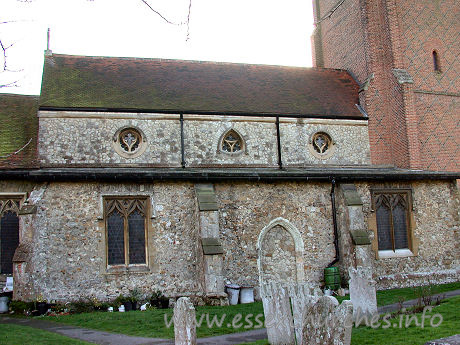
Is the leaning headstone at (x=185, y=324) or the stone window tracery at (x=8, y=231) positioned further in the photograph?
the stone window tracery at (x=8, y=231)

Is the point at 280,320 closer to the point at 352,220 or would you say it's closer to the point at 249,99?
the point at 352,220

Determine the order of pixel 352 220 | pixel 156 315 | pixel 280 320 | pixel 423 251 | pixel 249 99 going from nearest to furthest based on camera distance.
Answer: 1. pixel 280 320
2. pixel 156 315
3. pixel 352 220
4. pixel 423 251
5. pixel 249 99

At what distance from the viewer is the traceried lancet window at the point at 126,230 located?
49.0 ft

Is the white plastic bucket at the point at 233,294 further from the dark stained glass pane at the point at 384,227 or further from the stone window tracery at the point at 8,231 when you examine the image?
the stone window tracery at the point at 8,231

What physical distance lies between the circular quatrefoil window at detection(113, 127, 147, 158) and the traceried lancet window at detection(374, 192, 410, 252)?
27.8 feet

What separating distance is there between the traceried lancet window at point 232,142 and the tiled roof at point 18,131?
22.0 feet

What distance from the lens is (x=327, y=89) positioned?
22250mm

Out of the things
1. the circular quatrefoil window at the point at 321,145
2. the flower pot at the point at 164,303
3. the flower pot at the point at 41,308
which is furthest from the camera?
the circular quatrefoil window at the point at 321,145

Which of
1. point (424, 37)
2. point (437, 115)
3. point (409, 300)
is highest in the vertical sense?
point (424, 37)

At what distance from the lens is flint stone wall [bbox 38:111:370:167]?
16.9 meters

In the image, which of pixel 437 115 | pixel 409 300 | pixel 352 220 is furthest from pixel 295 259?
pixel 437 115

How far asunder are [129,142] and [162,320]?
798cm

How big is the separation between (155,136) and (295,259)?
259 inches

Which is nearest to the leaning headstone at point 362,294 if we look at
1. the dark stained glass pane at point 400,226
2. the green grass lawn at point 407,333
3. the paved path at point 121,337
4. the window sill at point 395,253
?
the green grass lawn at point 407,333
